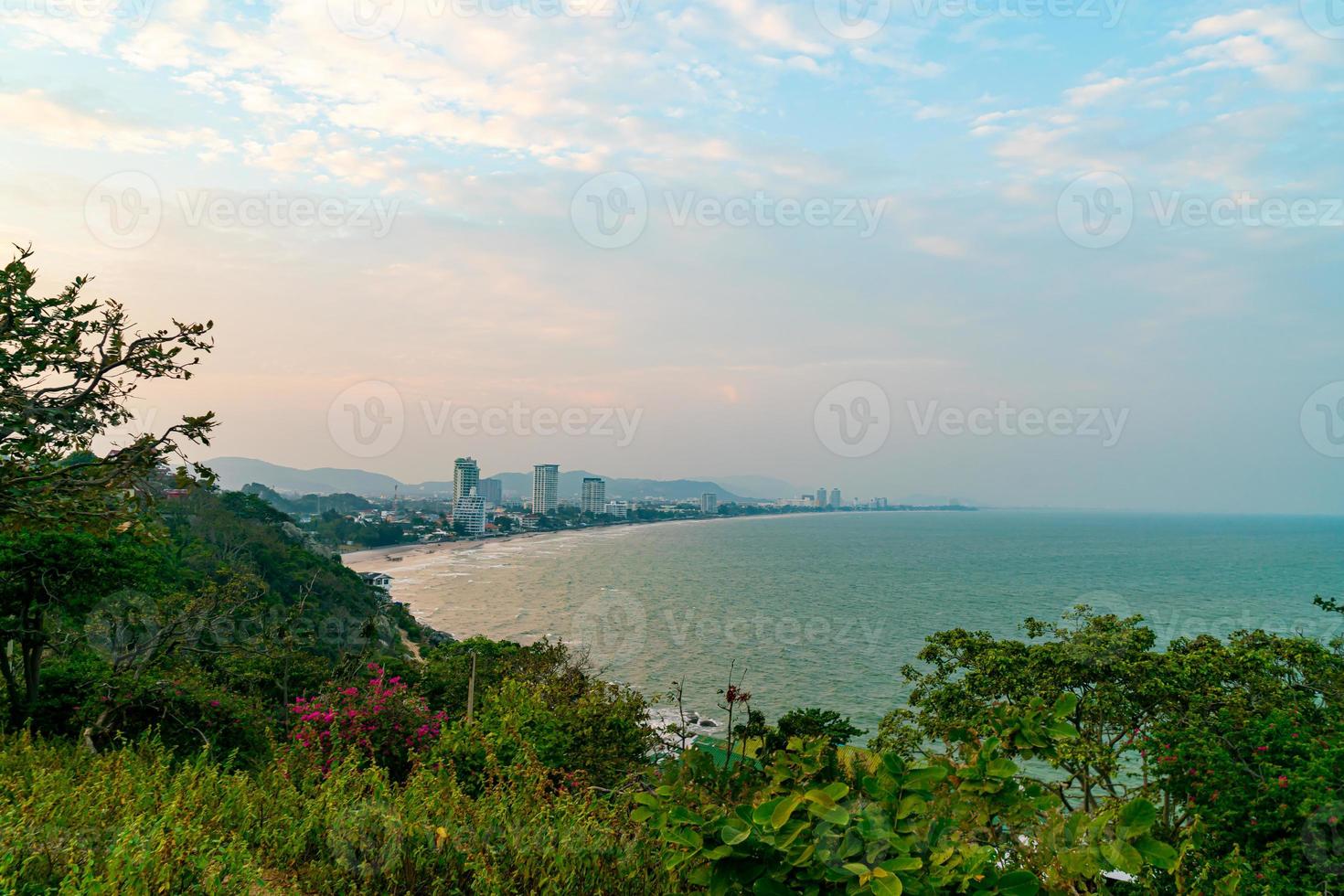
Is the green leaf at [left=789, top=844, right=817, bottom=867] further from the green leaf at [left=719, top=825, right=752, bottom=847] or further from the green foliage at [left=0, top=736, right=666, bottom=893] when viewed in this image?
the green foliage at [left=0, top=736, right=666, bottom=893]

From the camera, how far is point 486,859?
2727 millimetres

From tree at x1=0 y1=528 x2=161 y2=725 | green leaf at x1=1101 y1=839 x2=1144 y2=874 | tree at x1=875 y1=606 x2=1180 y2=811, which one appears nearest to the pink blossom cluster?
tree at x1=0 y1=528 x2=161 y2=725

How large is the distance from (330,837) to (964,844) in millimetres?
2378

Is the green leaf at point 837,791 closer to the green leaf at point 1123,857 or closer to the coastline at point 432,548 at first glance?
the green leaf at point 1123,857

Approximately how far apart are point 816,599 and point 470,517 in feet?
308

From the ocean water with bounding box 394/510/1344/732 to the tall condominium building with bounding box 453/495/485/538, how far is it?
24660 millimetres

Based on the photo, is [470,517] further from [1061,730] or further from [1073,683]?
[1061,730]

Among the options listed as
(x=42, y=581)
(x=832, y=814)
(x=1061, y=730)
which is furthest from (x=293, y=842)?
(x=42, y=581)

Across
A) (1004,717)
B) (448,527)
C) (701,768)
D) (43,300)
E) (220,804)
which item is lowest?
(448,527)

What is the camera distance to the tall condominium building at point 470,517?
449 feet

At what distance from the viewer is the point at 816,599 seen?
63.2 metres

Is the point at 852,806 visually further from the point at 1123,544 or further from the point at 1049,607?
the point at 1123,544

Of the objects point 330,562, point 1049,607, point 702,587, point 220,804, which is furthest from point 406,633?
point 1049,607

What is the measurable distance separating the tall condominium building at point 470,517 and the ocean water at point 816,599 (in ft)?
80.9
